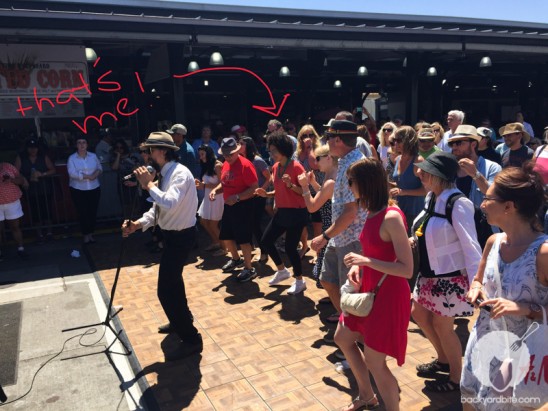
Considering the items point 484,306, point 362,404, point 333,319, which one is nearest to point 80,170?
point 333,319

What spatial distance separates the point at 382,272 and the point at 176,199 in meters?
1.84

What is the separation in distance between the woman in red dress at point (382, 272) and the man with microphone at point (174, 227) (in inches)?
64.3

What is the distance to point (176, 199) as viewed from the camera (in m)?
3.76

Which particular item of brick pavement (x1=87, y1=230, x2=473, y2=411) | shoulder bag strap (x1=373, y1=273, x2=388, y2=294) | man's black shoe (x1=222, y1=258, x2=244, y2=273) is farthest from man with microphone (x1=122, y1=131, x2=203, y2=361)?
man's black shoe (x1=222, y1=258, x2=244, y2=273)

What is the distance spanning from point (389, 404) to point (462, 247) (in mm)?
1076

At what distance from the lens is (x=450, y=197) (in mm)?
2996

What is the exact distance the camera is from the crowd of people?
215cm

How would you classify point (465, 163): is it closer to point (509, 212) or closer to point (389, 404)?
point (509, 212)

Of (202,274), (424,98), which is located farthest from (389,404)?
(424,98)

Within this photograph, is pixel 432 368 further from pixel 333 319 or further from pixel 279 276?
pixel 279 276

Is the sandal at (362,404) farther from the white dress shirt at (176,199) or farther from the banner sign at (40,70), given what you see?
the banner sign at (40,70)

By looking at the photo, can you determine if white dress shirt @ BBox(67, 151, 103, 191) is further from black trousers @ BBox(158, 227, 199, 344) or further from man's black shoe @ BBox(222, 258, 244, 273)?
black trousers @ BBox(158, 227, 199, 344)

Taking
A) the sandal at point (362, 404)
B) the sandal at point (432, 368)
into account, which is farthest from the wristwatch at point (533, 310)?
the sandal at point (432, 368)

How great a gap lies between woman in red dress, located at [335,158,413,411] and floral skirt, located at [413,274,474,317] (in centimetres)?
47
